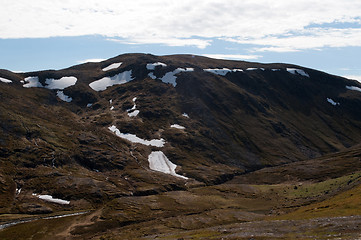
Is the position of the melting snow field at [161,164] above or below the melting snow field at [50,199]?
above

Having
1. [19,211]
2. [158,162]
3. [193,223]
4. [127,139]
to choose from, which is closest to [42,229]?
[19,211]

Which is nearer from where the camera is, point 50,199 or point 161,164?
point 50,199

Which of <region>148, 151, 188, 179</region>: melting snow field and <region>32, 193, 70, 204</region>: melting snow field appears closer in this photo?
<region>32, 193, 70, 204</region>: melting snow field

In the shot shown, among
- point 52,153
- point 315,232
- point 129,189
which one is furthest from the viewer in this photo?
point 52,153

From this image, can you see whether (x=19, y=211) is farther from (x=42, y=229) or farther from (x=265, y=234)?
(x=265, y=234)

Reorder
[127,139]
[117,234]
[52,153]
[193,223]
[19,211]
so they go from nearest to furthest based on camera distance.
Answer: [117,234]
[193,223]
[19,211]
[52,153]
[127,139]

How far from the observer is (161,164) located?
17825 centimetres

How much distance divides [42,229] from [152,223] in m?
31.9

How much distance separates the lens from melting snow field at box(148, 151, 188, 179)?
562 feet

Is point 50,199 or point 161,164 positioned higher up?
point 161,164

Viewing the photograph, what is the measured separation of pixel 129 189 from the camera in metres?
140

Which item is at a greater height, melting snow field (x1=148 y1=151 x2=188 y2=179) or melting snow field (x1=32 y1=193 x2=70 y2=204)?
melting snow field (x1=148 y1=151 x2=188 y2=179)

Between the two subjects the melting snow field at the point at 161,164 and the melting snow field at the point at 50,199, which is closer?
the melting snow field at the point at 50,199

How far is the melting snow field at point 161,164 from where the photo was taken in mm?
171275
